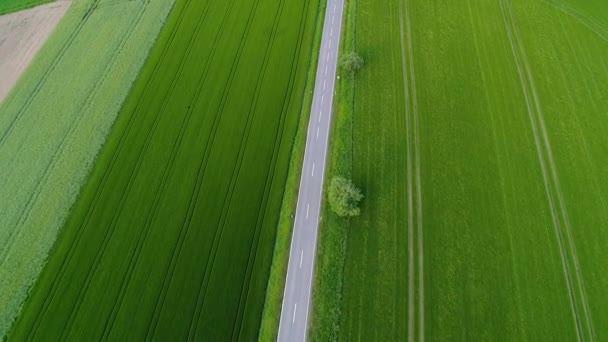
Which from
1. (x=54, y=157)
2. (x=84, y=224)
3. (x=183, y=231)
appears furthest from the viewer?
(x=54, y=157)

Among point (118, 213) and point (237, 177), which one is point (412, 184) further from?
point (118, 213)

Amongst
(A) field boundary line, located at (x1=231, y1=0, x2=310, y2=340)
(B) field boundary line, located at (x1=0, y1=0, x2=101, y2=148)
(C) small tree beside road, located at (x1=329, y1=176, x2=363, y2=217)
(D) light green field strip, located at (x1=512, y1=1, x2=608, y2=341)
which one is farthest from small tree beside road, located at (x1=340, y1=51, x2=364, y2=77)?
(B) field boundary line, located at (x1=0, y1=0, x2=101, y2=148)

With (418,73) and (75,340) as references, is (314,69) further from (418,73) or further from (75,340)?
(75,340)

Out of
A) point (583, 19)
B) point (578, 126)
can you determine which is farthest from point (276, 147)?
point (583, 19)

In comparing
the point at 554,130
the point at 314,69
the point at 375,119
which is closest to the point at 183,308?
the point at 375,119

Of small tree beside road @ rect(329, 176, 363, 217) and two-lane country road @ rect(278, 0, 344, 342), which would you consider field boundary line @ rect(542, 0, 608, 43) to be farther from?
small tree beside road @ rect(329, 176, 363, 217)

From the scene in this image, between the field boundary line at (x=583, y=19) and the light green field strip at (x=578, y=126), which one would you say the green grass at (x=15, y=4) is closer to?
the light green field strip at (x=578, y=126)
